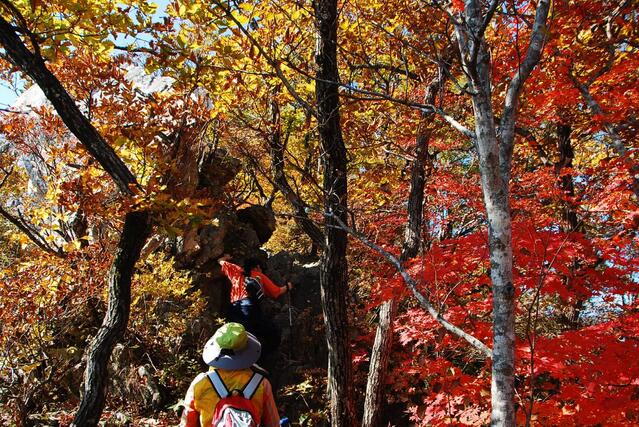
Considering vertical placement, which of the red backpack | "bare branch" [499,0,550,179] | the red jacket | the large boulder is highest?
the large boulder

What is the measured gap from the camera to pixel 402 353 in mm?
8492

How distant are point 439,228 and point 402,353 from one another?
2639mm

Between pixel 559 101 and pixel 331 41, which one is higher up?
pixel 559 101

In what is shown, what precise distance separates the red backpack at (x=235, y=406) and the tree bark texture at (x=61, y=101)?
7.45ft

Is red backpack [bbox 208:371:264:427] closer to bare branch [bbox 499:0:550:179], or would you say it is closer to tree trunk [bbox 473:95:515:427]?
tree trunk [bbox 473:95:515:427]

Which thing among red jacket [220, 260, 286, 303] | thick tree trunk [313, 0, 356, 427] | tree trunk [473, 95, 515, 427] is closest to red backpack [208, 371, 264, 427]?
tree trunk [473, 95, 515, 427]

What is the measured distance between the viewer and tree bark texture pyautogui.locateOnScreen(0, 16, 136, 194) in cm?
397

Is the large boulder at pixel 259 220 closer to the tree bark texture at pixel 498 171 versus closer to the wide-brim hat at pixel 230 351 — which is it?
the wide-brim hat at pixel 230 351

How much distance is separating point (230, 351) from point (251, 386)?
28 cm

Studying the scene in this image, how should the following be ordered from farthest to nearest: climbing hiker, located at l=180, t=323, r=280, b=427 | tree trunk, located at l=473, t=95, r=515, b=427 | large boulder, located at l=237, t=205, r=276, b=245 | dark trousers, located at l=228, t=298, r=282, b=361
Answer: large boulder, located at l=237, t=205, r=276, b=245
dark trousers, located at l=228, t=298, r=282, b=361
climbing hiker, located at l=180, t=323, r=280, b=427
tree trunk, located at l=473, t=95, r=515, b=427

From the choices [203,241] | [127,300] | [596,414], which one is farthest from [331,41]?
[203,241]

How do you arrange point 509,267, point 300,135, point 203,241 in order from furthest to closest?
point 300,135, point 203,241, point 509,267

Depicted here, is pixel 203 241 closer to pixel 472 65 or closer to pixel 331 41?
pixel 331 41

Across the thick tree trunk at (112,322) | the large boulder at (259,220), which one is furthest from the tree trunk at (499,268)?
the large boulder at (259,220)
